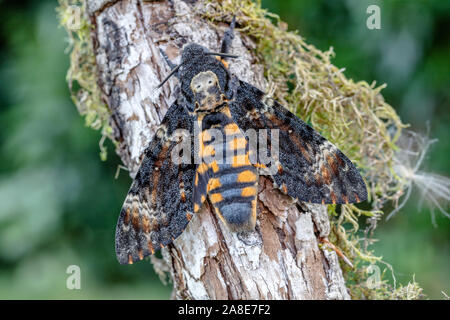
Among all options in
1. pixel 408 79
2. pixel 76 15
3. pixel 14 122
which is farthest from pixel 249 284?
pixel 14 122

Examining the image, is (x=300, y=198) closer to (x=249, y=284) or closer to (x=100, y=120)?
(x=249, y=284)

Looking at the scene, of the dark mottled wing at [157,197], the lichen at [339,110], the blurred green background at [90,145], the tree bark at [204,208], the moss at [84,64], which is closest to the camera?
the tree bark at [204,208]

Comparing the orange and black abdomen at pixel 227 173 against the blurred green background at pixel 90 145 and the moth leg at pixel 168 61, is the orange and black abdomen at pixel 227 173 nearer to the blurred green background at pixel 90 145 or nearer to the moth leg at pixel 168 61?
the moth leg at pixel 168 61

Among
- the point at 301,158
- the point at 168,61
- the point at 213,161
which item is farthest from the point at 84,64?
the point at 301,158

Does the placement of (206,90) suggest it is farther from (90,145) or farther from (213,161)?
(90,145)

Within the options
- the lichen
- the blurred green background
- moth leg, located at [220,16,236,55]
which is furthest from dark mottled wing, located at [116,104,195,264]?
the blurred green background

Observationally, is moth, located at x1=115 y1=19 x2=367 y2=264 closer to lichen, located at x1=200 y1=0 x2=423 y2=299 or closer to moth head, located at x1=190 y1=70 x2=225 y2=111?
moth head, located at x1=190 y1=70 x2=225 y2=111

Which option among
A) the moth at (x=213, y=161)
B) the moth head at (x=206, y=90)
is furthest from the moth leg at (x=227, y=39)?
the moth head at (x=206, y=90)

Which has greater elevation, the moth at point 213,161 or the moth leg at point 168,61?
the moth leg at point 168,61
